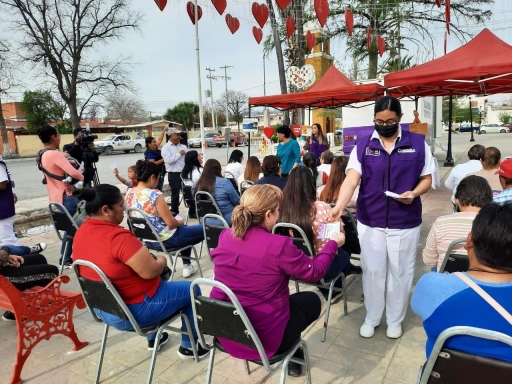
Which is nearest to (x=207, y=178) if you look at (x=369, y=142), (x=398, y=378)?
(x=369, y=142)

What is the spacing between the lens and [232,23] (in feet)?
26.4

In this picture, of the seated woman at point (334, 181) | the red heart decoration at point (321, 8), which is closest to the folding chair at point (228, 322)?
the seated woman at point (334, 181)

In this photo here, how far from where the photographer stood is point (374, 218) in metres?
2.55

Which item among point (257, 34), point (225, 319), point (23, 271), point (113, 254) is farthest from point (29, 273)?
point (257, 34)

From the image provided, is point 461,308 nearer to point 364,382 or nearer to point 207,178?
point 364,382

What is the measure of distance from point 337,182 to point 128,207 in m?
2.08

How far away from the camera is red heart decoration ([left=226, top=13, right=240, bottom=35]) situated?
26.1 ft

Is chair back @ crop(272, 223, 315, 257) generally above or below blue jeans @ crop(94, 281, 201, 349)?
above

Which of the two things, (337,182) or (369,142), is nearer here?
(369,142)

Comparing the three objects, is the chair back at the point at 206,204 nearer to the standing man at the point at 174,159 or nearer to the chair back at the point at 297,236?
the chair back at the point at 297,236

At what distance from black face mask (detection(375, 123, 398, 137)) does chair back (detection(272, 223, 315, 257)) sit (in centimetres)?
87

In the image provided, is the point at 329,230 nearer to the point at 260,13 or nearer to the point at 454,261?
the point at 454,261

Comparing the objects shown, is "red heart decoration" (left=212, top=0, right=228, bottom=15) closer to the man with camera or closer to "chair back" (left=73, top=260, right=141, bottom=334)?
the man with camera

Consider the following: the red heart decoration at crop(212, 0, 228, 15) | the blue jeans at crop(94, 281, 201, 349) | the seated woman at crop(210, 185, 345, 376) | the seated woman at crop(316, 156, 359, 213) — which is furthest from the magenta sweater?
the red heart decoration at crop(212, 0, 228, 15)
